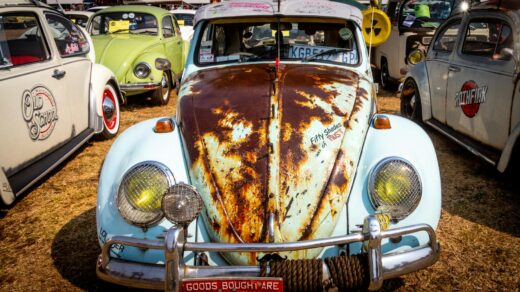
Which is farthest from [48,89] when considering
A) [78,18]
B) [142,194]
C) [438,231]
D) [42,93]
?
[78,18]

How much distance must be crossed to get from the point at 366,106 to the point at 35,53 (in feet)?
11.1

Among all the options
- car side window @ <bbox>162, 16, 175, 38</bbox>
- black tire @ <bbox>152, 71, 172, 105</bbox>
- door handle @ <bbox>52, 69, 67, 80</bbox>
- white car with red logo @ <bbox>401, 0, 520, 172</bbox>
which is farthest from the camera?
car side window @ <bbox>162, 16, 175, 38</bbox>

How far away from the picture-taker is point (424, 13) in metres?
7.93

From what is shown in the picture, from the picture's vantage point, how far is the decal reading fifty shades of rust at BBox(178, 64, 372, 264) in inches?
84.0

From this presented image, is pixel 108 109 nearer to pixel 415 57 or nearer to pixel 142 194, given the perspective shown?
pixel 142 194

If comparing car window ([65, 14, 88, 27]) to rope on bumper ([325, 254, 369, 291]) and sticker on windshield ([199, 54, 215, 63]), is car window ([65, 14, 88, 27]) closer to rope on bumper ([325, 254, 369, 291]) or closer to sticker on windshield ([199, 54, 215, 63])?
sticker on windshield ([199, 54, 215, 63])

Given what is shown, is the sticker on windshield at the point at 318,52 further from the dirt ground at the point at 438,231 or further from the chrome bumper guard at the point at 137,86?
the chrome bumper guard at the point at 137,86

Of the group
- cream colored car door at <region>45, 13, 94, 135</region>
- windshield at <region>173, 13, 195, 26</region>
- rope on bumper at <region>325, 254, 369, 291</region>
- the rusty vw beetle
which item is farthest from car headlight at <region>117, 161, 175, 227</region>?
windshield at <region>173, 13, 195, 26</region>

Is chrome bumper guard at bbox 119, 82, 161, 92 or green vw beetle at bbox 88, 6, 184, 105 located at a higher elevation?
green vw beetle at bbox 88, 6, 184, 105

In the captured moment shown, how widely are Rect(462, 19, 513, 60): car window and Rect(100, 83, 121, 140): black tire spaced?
4.28m

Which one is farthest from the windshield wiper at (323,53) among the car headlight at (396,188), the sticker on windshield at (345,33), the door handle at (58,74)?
the door handle at (58,74)

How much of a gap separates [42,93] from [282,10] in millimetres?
2320

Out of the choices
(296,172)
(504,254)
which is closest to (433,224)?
(296,172)

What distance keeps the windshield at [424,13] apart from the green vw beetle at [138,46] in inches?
171
